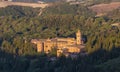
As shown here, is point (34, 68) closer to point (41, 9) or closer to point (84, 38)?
point (84, 38)

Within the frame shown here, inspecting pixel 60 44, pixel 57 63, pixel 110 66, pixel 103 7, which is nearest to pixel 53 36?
pixel 60 44

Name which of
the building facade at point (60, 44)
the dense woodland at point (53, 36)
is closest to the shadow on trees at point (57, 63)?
the dense woodland at point (53, 36)

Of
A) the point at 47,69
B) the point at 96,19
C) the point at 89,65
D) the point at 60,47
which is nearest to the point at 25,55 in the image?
the point at 60,47

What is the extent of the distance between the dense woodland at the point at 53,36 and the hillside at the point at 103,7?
61.3 ft

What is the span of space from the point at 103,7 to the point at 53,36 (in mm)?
35822

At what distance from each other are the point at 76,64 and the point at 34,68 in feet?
13.3

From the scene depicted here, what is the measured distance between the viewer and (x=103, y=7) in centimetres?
9475

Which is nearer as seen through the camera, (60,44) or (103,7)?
(60,44)

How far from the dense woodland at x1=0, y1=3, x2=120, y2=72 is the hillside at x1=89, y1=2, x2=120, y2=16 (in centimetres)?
1869

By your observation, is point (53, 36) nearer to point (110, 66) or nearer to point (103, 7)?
point (110, 66)

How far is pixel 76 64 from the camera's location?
4394cm

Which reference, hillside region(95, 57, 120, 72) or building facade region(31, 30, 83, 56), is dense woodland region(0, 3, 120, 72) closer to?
→ hillside region(95, 57, 120, 72)

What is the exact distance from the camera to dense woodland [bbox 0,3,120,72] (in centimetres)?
4397

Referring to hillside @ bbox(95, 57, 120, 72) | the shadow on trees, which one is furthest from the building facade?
hillside @ bbox(95, 57, 120, 72)
